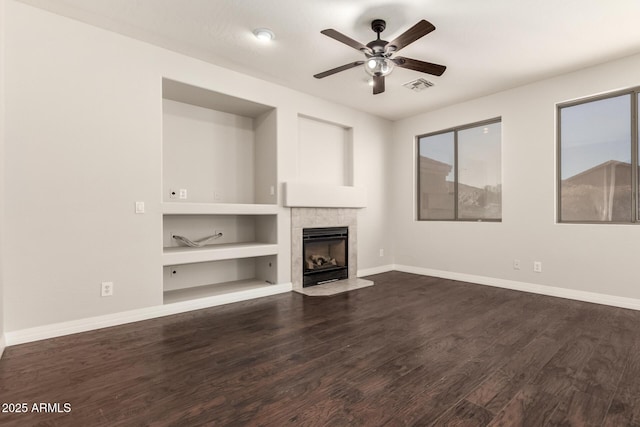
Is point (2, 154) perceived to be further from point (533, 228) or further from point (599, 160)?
point (599, 160)

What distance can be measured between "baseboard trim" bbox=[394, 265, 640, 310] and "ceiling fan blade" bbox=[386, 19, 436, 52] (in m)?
3.63

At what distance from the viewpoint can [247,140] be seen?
4.79 m

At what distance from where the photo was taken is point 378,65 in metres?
3.01

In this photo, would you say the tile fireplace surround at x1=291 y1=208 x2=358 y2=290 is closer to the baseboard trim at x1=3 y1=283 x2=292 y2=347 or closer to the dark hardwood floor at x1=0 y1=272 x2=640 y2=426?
the baseboard trim at x1=3 y1=283 x2=292 y2=347

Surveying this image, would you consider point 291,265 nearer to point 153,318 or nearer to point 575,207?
point 153,318

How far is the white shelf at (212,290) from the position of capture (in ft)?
12.2

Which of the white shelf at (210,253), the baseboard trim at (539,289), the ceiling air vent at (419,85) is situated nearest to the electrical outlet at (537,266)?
Result: the baseboard trim at (539,289)

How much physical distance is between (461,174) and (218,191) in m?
3.91

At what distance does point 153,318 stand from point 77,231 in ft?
3.69

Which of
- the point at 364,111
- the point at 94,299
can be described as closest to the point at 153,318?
the point at 94,299

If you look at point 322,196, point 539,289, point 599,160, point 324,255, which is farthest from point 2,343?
point 599,160

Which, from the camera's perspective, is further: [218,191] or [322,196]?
[322,196]

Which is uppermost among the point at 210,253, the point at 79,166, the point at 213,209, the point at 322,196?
the point at 79,166

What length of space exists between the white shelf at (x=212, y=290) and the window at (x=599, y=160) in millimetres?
4165
